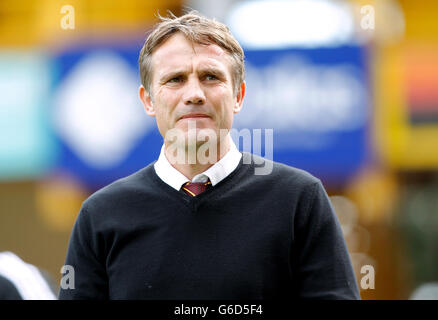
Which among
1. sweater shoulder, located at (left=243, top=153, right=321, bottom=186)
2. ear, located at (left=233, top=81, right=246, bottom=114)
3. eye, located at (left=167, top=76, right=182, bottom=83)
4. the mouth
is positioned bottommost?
sweater shoulder, located at (left=243, top=153, right=321, bottom=186)

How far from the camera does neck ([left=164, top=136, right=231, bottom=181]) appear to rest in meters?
1.94

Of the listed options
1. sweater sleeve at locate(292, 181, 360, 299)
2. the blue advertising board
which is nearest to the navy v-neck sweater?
sweater sleeve at locate(292, 181, 360, 299)

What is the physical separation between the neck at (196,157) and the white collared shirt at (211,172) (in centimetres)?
1

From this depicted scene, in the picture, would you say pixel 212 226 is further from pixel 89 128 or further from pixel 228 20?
pixel 228 20

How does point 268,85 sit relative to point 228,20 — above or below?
below

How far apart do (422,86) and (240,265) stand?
15.0 feet

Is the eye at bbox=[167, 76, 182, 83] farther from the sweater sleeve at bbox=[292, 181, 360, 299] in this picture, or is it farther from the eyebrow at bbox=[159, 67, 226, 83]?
the sweater sleeve at bbox=[292, 181, 360, 299]

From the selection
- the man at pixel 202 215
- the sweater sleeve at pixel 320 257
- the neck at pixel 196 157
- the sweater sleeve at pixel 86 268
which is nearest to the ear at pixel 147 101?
the man at pixel 202 215

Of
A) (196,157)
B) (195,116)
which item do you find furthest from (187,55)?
(196,157)

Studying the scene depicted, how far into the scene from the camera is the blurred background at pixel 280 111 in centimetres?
500

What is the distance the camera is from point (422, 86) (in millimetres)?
5906

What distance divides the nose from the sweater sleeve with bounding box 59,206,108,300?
0.45 metres

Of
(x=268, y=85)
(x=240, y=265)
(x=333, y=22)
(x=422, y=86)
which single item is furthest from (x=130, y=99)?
(x=240, y=265)

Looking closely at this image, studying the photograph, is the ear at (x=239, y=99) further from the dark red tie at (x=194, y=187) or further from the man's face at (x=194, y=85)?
the dark red tie at (x=194, y=187)
